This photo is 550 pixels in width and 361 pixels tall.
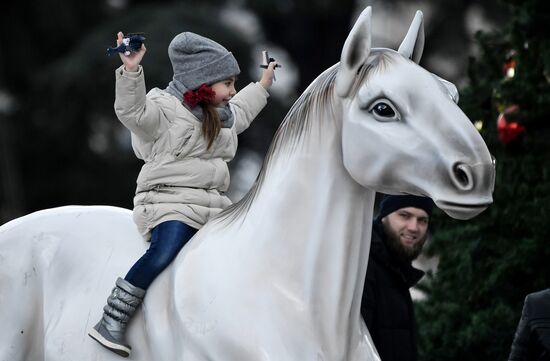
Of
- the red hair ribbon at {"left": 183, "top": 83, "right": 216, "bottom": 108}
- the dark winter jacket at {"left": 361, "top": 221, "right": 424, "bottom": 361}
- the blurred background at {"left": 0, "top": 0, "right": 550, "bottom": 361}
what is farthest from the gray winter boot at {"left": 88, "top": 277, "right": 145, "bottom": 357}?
the blurred background at {"left": 0, "top": 0, "right": 550, "bottom": 361}

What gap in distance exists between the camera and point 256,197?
609 centimetres

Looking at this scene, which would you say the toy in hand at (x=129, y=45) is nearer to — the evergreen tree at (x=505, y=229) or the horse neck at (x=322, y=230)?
the horse neck at (x=322, y=230)

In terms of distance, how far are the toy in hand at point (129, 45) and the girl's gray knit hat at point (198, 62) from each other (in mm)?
373

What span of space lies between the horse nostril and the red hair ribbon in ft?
4.29

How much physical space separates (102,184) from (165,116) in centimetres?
1648

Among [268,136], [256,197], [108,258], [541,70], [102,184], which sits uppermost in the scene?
[541,70]

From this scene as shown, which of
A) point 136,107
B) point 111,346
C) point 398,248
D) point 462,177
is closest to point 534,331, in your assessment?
point 398,248

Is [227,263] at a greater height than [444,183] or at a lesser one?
lesser

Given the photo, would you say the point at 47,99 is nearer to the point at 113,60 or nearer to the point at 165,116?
the point at 113,60

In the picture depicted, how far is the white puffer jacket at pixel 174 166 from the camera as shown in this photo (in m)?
6.23

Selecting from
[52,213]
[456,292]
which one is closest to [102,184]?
[456,292]

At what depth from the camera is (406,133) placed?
5.66m

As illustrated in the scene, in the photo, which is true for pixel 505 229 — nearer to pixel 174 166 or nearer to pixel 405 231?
pixel 405 231

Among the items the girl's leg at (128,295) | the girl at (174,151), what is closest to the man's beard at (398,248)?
the girl at (174,151)
